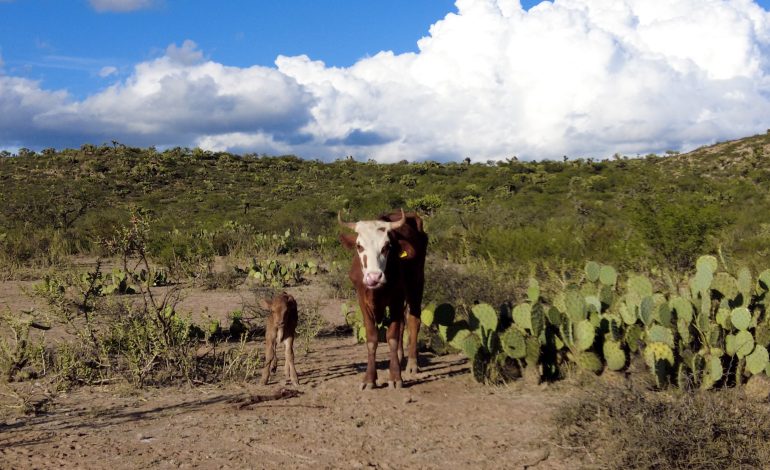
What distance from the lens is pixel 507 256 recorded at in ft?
52.8

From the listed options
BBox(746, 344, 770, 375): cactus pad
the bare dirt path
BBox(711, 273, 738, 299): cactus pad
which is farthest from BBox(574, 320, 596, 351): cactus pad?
BBox(711, 273, 738, 299): cactus pad

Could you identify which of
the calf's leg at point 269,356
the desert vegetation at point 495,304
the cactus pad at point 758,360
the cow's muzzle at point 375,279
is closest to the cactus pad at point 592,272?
the desert vegetation at point 495,304

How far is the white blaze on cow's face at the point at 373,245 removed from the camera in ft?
20.8

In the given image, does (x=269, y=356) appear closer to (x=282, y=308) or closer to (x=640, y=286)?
(x=282, y=308)

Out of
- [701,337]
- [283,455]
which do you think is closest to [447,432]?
[283,455]

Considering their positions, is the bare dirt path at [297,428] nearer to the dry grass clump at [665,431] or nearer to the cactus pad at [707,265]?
the dry grass clump at [665,431]

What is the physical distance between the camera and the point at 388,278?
6918mm

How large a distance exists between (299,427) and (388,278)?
184cm

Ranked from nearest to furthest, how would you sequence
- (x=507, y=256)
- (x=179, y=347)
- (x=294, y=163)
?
(x=179, y=347), (x=507, y=256), (x=294, y=163)

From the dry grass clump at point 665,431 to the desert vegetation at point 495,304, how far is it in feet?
0.05

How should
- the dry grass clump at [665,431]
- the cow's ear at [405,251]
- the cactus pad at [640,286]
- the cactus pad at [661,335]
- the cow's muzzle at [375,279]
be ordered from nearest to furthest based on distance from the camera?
the dry grass clump at [665,431] < the cow's muzzle at [375,279] < the cactus pad at [661,335] < the cow's ear at [405,251] < the cactus pad at [640,286]

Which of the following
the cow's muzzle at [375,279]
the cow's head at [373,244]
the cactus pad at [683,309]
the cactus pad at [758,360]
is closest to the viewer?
the cow's muzzle at [375,279]

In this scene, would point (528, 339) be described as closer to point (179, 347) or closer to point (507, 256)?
point (179, 347)

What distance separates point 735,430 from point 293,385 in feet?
13.5
